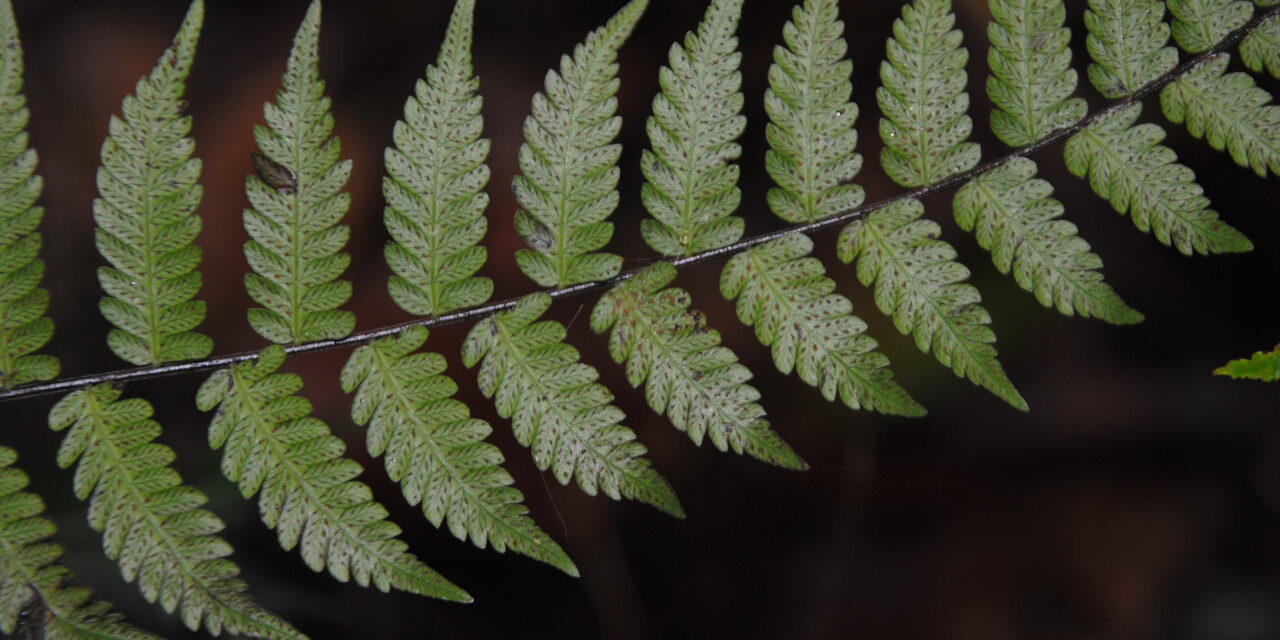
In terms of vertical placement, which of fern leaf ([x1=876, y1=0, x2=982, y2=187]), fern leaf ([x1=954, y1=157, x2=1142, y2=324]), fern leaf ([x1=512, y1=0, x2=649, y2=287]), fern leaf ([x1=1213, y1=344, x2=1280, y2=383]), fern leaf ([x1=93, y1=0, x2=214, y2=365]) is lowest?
fern leaf ([x1=1213, y1=344, x2=1280, y2=383])

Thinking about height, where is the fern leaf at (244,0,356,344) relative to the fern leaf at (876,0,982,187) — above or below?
above

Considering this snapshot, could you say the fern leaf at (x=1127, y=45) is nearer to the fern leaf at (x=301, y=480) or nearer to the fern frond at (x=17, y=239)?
the fern leaf at (x=301, y=480)

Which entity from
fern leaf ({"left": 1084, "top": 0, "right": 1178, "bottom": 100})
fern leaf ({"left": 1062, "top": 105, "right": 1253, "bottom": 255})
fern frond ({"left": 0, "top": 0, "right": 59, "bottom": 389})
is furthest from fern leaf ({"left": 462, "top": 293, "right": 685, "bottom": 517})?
fern leaf ({"left": 1084, "top": 0, "right": 1178, "bottom": 100})

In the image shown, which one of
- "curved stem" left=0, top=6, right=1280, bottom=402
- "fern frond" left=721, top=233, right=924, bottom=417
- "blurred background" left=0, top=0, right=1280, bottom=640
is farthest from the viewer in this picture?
"blurred background" left=0, top=0, right=1280, bottom=640

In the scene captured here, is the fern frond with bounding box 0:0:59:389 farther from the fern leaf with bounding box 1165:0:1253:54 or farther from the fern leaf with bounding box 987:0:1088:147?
the fern leaf with bounding box 1165:0:1253:54

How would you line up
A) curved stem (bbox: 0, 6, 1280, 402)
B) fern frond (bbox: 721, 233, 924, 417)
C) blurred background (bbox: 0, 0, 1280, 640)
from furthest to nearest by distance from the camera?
blurred background (bbox: 0, 0, 1280, 640) → curved stem (bbox: 0, 6, 1280, 402) → fern frond (bbox: 721, 233, 924, 417)

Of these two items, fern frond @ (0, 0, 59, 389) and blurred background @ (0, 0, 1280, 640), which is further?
blurred background @ (0, 0, 1280, 640)

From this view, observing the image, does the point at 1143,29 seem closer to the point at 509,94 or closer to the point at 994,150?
the point at 994,150

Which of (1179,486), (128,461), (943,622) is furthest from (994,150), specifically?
(128,461)
